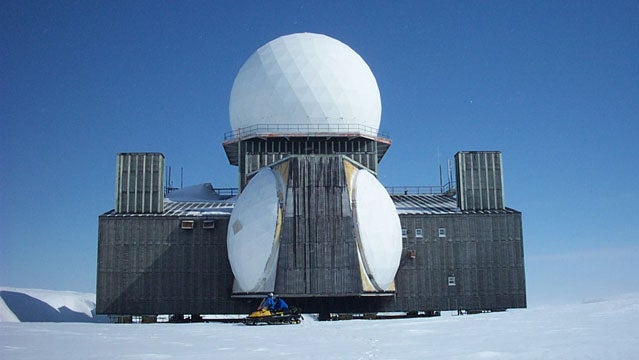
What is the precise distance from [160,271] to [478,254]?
789 inches

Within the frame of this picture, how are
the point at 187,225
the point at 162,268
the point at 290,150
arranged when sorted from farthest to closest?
the point at 290,150, the point at 187,225, the point at 162,268

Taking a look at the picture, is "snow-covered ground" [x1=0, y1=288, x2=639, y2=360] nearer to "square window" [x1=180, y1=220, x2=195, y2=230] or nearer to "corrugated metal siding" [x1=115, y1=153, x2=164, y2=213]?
"square window" [x1=180, y1=220, x2=195, y2=230]

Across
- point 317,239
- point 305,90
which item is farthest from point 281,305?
point 305,90

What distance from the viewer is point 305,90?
42.9m

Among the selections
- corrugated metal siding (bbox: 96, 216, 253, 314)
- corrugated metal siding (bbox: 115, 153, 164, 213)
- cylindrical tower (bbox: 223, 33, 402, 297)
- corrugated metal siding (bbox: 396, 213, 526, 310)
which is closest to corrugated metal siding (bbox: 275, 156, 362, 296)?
cylindrical tower (bbox: 223, 33, 402, 297)

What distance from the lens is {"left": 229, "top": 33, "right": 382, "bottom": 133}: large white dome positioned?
42.7 metres

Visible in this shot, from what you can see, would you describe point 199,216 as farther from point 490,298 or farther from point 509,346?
point 509,346

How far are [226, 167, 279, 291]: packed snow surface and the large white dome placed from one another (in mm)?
6908

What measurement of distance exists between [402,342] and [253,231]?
21.4 meters

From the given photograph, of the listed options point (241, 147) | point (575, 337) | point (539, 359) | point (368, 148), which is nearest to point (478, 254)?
point (368, 148)

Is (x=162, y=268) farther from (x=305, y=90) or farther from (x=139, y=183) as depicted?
(x=305, y=90)

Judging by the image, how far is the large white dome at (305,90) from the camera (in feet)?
140

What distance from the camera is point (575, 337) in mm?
13695

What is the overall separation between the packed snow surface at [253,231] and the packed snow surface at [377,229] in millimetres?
4843
